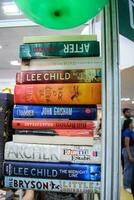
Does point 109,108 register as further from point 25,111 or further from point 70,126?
point 25,111

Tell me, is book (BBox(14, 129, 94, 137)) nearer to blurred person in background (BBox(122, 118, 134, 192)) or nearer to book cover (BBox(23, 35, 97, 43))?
book cover (BBox(23, 35, 97, 43))

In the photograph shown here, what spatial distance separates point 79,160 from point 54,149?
0.07 m

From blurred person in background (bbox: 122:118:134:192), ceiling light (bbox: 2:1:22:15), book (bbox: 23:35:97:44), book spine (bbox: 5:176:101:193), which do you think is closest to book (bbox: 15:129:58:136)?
book spine (bbox: 5:176:101:193)

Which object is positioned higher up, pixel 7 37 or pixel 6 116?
pixel 7 37

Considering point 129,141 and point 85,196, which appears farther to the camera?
point 129,141

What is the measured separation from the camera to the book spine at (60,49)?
32.2 inches

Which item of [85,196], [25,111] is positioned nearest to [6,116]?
[25,111]

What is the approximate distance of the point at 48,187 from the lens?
0.77 metres

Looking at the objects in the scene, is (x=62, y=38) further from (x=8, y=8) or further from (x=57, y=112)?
(x=8, y=8)

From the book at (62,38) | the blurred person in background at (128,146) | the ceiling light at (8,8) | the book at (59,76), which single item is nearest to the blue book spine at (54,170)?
the book at (59,76)

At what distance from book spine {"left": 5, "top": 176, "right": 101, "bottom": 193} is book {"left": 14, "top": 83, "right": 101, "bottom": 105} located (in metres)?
0.22

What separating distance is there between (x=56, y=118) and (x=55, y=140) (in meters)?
0.06

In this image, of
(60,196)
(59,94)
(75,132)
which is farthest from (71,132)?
(60,196)

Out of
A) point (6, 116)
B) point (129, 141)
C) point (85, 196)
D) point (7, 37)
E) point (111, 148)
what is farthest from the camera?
point (129, 141)
